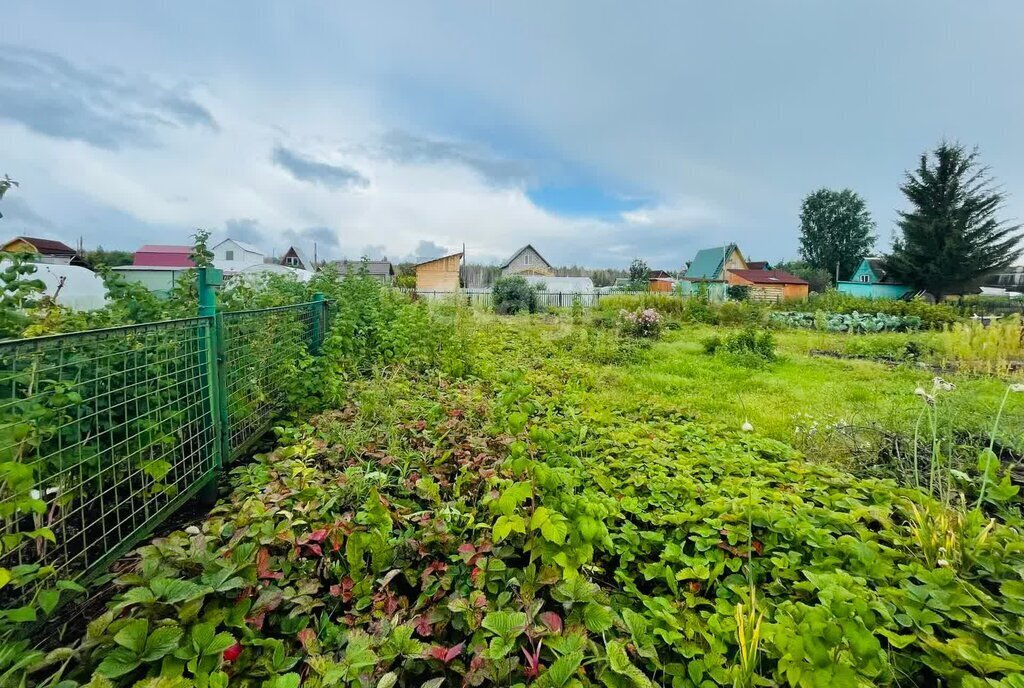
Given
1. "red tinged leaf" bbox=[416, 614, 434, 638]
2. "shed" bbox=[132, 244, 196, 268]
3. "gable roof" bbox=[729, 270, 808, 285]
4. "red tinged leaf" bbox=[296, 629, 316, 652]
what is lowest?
"red tinged leaf" bbox=[416, 614, 434, 638]

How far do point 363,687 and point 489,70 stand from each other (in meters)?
7.81

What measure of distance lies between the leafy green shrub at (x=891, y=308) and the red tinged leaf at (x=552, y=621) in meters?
12.7

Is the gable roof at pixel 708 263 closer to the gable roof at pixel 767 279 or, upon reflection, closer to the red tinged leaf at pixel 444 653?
the gable roof at pixel 767 279

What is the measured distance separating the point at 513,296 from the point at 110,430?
14030 mm

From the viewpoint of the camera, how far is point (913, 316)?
1101 centimetres

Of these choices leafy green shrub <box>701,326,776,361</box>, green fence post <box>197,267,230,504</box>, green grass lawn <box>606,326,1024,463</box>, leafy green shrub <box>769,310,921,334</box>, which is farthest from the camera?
leafy green shrub <box>769,310,921,334</box>

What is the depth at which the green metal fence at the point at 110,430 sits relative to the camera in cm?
121

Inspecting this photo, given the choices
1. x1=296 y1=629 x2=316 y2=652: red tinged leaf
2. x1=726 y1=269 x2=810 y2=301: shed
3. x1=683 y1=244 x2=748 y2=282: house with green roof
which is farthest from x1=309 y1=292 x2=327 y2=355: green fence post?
x1=683 y1=244 x2=748 y2=282: house with green roof

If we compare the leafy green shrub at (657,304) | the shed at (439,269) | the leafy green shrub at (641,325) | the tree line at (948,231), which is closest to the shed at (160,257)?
the shed at (439,269)

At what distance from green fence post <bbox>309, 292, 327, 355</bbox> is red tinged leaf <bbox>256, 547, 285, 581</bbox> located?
2832 mm

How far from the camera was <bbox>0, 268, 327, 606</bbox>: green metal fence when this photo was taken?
1207mm

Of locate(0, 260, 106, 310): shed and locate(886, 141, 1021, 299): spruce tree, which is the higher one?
locate(886, 141, 1021, 299): spruce tree

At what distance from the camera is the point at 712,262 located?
36.5m

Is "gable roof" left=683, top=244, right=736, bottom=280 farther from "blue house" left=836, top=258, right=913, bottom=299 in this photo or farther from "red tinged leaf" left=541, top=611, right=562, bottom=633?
"red tinged leaf" left=541, top=611, right=562, bottom=633
